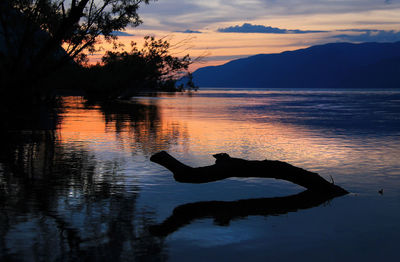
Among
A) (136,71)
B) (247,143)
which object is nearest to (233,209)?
(247,143)

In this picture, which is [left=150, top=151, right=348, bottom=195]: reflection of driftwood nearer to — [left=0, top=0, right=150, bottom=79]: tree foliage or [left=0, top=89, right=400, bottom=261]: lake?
[left=0, top=89, right=400, bottom=261]: lake

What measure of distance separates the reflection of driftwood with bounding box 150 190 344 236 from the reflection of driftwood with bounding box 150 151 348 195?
0.95 ft

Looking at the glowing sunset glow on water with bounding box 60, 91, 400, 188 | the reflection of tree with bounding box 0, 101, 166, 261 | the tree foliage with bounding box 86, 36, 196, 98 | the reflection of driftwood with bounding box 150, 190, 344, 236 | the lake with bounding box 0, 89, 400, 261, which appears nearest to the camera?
the reflection of tree with bounding box 0, 101, 166, 261

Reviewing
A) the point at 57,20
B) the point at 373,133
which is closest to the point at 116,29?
the point at 57,20

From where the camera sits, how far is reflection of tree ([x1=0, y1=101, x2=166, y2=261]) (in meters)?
7.84

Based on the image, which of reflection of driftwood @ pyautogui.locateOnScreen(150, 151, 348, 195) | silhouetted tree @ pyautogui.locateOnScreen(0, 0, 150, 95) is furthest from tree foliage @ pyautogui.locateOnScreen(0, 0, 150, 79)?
reflection of driftwood @ pyautogui.locateOnScreen(150, 151, 348, 195)

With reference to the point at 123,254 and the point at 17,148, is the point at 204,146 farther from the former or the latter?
the point at 123,254

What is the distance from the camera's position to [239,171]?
12430 mm

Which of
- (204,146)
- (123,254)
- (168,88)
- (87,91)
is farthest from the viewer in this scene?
(87,91)

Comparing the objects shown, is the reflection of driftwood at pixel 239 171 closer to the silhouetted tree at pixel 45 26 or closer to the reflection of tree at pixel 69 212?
the reflection of tree at pixel 69 212

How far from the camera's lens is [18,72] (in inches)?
933

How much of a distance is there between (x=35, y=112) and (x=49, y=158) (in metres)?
13.7

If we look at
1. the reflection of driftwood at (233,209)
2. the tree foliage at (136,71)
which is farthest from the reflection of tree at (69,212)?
the tree foliage at (136,71)

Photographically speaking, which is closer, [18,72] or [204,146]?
[204,146]
